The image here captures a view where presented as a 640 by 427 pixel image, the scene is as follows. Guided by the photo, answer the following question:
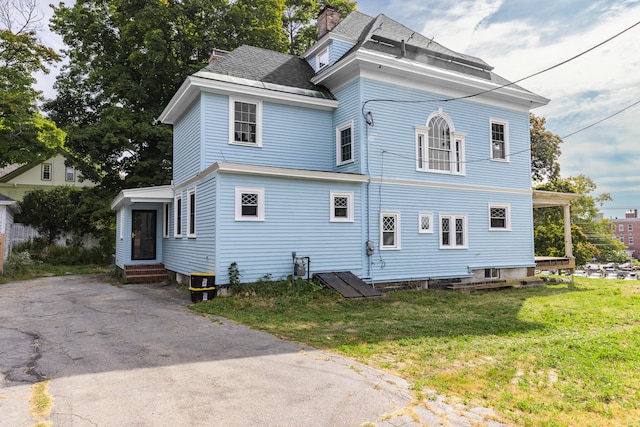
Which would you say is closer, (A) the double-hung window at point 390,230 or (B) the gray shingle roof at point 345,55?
(A) the double-hung window at point 390,230

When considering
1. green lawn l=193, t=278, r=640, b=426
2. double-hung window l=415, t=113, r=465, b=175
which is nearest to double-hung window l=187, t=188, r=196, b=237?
green lawn l=193, t=278, r=640, b=426

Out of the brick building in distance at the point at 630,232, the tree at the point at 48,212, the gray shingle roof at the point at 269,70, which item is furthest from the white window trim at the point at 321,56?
the brick building in distance at the point at 630,232

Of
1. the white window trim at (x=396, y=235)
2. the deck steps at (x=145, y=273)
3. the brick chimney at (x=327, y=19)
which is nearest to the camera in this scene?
the white window trim at (x=396, y=235)

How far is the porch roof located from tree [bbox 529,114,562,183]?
27703 millimetres

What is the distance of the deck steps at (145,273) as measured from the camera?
1515cm

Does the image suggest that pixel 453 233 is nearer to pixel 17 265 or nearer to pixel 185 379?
pixel 185 379

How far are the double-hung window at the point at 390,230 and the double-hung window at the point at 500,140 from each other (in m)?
5.54

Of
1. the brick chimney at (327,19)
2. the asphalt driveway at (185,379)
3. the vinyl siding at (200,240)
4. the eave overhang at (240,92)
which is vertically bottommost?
the asphalt driveway at (185,379)

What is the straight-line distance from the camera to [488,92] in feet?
52.9

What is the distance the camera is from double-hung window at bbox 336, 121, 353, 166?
14.2 metres

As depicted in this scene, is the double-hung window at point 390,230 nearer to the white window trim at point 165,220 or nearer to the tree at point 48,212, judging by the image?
the white window trim at point 165,220

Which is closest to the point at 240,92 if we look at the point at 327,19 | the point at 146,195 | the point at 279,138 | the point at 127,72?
the point at 279,138

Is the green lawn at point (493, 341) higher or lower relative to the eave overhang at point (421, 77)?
lower

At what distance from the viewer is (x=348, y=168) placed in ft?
46.5
